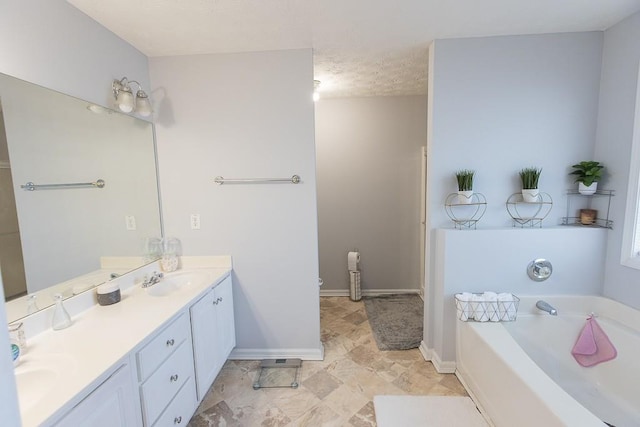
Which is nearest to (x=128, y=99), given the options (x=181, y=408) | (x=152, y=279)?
(x=152, y=279)

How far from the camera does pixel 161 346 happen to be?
1.35 metres

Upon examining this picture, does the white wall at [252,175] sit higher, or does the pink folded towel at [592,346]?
the white wall at [252,175]

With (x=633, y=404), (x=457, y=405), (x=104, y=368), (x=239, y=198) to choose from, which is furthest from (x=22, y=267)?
(x=633, y=404)

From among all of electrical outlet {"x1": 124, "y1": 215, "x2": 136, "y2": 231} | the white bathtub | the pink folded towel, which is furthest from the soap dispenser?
the pink folded towel

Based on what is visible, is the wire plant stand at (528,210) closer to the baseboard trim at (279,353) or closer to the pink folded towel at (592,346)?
the pink folded towel at (592,346)

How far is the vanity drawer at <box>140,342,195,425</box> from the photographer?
49.0 inches

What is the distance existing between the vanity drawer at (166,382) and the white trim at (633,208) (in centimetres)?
286

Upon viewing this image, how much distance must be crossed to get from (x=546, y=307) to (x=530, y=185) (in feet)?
2.85

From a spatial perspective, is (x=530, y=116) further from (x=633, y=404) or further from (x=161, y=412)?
(x=161, y=412)

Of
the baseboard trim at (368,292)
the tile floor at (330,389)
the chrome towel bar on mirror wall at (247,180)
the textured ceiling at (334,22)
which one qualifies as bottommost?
the tile floor at (330,389)

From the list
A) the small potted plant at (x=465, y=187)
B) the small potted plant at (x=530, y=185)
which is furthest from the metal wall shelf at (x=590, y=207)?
the small potted plant at (x=465, y=187)

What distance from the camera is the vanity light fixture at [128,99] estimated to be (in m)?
1.77

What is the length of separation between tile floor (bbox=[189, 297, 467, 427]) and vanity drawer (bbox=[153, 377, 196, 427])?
253mm

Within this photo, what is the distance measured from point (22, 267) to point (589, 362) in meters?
3.31
